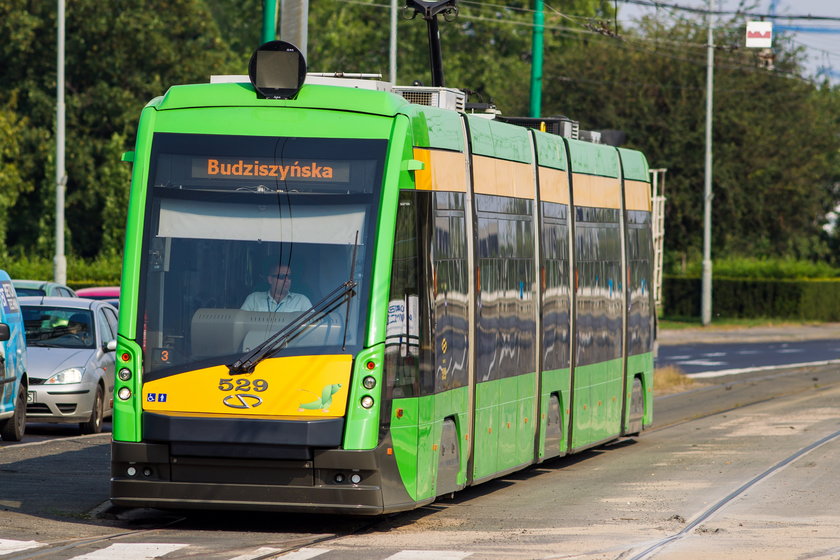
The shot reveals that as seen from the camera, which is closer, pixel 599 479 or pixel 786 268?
pixel 599 479

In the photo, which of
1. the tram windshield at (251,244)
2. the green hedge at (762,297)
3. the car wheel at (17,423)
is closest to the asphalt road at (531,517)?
the car wheel at (17,423)

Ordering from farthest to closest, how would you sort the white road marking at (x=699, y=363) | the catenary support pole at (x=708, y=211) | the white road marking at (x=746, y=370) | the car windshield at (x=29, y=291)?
the catenary support pole at (x=708, y=211), the white road marking at (x=699, y=363), the white road marking at (x=746, y=370), the car windshield at (x=29, y=291)

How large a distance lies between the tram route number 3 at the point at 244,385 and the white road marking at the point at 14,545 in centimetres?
147

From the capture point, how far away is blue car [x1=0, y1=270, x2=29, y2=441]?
16.7 metres

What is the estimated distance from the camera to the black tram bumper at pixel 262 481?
10125 mm

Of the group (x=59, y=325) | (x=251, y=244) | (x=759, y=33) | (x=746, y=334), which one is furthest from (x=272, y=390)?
(x=746, y=334)

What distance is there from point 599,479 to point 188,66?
44606mm

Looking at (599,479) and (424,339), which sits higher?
(424,339)

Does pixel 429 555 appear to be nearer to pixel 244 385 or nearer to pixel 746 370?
pixel 244 385

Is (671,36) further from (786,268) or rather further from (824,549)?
(824,549)

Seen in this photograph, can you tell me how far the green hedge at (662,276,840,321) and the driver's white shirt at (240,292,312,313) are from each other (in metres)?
46.3

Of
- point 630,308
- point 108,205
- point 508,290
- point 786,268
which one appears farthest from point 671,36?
point 508,290

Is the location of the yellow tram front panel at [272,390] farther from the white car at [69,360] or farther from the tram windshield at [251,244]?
the white car at [69,360]

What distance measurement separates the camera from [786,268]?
55656 mm
